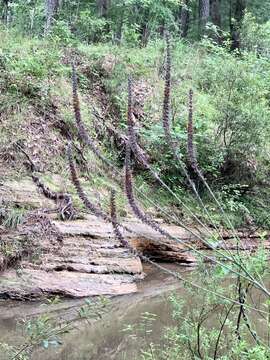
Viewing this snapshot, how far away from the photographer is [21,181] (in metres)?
7.37

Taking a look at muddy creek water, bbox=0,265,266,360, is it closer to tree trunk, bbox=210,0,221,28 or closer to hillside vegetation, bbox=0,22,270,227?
hillside vegetation, bbox=0,22,270,227

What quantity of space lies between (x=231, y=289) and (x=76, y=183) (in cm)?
246

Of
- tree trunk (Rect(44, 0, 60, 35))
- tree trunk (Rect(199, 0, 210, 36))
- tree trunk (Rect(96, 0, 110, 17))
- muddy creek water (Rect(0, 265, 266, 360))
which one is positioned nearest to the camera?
muddy creek water (Rect(0, 265, 266, 360))

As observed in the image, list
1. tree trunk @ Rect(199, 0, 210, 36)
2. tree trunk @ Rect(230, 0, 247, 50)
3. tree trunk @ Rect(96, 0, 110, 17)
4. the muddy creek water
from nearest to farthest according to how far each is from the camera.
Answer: the muddy creek water → tree trunk @ Rect(96, 0, 110, 17) → tree trunk @ Rect(230, 0, 247, 50) → tree trunk @ Rect(199, 0, 210, 36)

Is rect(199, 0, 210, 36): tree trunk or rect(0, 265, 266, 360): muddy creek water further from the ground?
rect(199, 0, 210, 36): tree trunk

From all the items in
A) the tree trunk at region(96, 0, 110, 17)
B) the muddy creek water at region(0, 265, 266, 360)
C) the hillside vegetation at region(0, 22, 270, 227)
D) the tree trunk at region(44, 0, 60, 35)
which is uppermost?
the tree trunk at region(96, 0, 110, 17)

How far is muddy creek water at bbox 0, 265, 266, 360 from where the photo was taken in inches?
186

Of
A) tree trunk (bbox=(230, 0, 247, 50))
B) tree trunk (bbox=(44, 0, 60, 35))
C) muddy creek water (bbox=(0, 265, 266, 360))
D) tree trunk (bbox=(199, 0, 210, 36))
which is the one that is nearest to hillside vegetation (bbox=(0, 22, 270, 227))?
tree trunk (bbox=(44, 0, 60, 35))

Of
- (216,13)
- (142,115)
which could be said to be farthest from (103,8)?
(142,115)

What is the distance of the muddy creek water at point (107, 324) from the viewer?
15.5 feet

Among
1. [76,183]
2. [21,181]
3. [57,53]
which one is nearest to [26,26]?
[57,53]

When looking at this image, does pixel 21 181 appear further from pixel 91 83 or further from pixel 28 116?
pixel 91 83

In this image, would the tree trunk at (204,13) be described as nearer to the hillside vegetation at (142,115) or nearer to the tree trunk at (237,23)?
the tree trunk at (237,23)

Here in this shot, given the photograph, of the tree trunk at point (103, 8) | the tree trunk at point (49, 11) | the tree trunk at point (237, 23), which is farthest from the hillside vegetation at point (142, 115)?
the tree trunk at point (237, 23)
